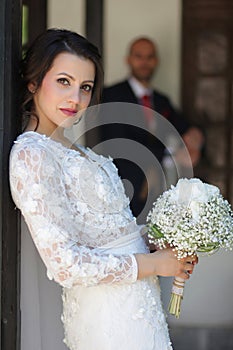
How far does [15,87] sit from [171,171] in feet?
11.6

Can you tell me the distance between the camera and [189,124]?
20.2 ft

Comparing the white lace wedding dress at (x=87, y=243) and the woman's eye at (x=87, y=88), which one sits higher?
the woman's eye at (x=87, y=88)

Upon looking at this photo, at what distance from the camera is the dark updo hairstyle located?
261 centimetres

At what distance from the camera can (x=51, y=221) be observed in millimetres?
2451

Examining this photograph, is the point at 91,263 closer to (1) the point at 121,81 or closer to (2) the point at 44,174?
(2) the point at 44,174

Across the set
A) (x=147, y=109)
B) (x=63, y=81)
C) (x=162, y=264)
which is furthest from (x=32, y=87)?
(x=147, y=109)

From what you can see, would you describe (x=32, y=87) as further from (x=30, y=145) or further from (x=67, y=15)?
(x=67, y=15)

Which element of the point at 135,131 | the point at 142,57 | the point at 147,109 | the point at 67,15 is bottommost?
the point at 135,131

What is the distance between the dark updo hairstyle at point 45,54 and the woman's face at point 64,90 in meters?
0.02

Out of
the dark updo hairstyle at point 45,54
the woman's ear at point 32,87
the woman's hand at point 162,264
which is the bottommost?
the woman's hand at point 162,264

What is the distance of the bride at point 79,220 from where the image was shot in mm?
2465

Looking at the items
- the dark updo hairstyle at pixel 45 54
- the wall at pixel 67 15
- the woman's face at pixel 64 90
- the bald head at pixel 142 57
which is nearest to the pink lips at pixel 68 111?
the woman's face at pixel 64 90

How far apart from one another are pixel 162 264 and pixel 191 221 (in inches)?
6.4

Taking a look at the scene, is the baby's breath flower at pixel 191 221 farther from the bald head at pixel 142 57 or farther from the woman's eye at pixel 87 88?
the bald head at pixel 142 57
